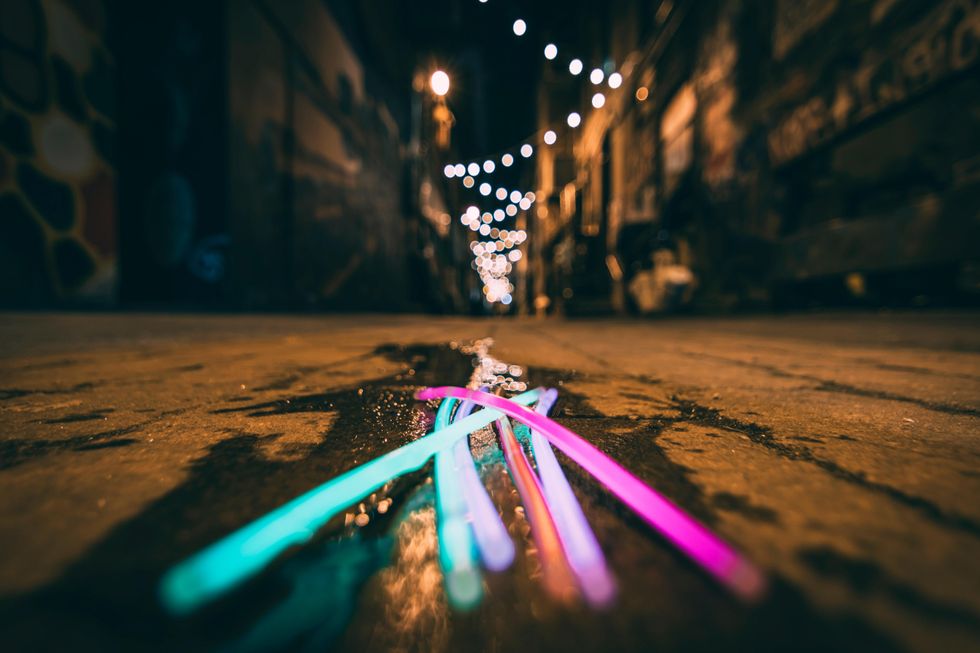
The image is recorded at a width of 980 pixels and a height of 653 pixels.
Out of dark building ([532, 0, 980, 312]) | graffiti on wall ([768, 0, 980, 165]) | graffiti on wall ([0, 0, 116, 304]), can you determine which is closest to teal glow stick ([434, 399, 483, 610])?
dark building ([532, 0, 980, 312])

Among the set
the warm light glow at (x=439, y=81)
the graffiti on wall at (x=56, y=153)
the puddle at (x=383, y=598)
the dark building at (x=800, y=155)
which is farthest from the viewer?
the warm light glow at (x=439, y=81)

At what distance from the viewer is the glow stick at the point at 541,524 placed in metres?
0.30

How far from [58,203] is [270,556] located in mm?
5313

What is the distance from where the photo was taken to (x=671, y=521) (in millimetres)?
350

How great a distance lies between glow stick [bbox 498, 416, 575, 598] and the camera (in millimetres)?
302

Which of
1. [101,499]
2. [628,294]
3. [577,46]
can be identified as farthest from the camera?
[577,46]

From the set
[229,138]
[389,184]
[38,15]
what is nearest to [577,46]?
[389,184]

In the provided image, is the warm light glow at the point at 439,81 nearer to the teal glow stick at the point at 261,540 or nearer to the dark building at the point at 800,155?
the dark building at the point at 800,155

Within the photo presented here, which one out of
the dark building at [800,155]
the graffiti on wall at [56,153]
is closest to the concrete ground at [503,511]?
the dark building at [800,155]

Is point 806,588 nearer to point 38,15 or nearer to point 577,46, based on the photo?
point 38,15

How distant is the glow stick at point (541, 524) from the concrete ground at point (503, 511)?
12 mm

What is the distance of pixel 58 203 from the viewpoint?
11.9ft

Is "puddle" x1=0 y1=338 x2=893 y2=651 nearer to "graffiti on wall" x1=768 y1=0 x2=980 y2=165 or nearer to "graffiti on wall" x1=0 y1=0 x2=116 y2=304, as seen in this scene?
"graffiti on wall" x1=768 y1=0 x2=980 y2=165

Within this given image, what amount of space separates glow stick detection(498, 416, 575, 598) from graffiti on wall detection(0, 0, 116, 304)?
511cm
